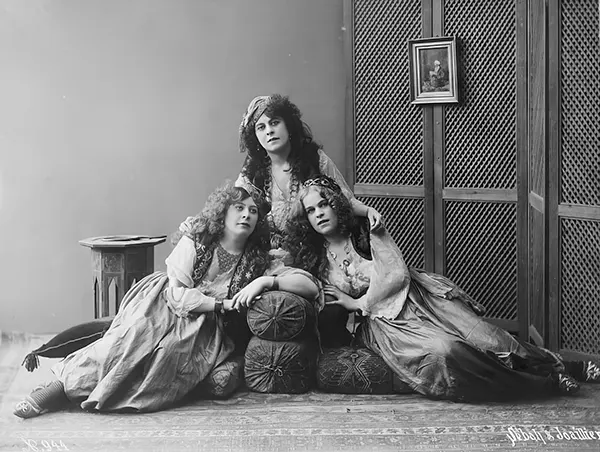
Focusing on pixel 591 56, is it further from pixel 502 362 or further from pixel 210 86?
pixel 210 86

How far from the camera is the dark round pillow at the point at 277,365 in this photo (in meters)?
4.09

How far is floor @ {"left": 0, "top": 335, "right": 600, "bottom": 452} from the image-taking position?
3527 millimetres

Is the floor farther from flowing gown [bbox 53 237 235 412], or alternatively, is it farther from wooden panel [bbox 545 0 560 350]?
wooden panel [bbox 545 0 560 350]

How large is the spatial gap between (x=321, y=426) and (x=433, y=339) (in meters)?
0.68

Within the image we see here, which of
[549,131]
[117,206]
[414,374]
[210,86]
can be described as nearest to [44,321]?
[117,206]

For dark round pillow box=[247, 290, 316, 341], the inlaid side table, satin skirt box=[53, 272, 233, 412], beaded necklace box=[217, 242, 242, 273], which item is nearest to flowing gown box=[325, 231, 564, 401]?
dark round pillow box=[247, 290, 316, 341]

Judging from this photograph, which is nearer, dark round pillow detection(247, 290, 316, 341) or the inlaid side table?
dark round pillow detection(247, 290, 316, 341)

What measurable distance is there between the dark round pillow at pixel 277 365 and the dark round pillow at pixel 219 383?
8 centimetres

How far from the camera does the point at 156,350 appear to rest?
3.96 m

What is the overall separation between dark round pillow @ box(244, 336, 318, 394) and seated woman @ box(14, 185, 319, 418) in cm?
16

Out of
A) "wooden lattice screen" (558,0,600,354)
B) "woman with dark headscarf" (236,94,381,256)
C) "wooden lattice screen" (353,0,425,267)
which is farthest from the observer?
"wooden lattice screen" (353,0,425,267)

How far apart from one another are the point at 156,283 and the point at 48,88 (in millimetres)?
2398

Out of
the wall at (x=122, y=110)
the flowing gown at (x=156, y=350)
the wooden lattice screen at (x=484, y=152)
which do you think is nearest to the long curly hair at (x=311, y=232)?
the flowing gown at (x=156, y=350)

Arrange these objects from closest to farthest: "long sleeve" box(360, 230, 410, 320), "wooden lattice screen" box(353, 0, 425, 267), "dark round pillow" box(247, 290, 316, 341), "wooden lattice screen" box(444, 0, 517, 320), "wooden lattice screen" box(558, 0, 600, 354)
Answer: "dark round pillow" box(247, 290, 316, 341)
"long sleeve" box(360, 230, 410, 320)
"wooden lattice screen" box(558, 0, 600, 354)
"wooden lattice screen" box(444, 0, 517, 320)
"wooden lattice screen" box(353, 0, 425, 267)
